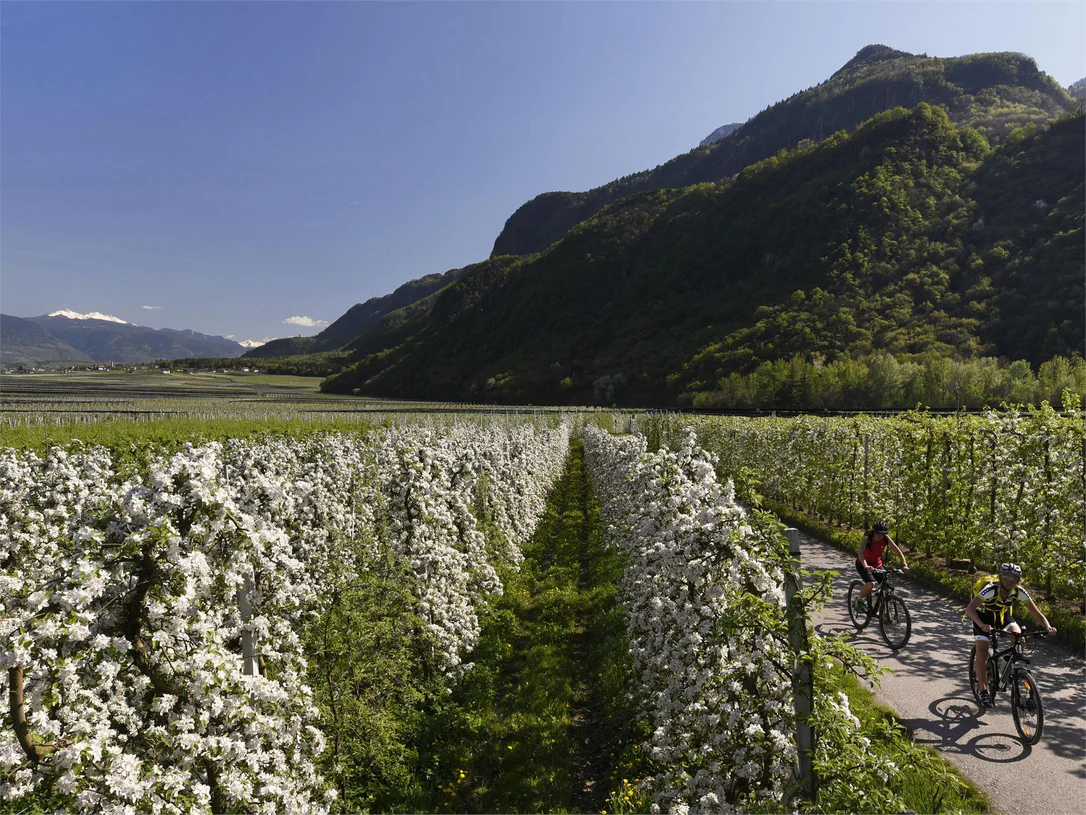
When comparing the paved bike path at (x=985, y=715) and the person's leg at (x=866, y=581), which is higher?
the person's leg at (x=866, y=581)

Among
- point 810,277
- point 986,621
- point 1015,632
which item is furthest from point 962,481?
point 810,277

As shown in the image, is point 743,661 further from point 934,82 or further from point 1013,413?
point 934,82

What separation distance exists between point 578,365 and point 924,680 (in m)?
131

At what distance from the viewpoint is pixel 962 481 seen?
14117mm

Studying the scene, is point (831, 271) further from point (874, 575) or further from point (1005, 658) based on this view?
point (1005, 658)

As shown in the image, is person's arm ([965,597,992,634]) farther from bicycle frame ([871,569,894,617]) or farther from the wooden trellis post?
the wooden trellis post

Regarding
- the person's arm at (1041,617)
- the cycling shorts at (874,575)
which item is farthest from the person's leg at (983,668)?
the cycling shorts at (874,575)

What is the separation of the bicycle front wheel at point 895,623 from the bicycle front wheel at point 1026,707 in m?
2.61

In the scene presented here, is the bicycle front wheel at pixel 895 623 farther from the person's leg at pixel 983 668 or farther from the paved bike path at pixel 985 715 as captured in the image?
the person's leg at pixel 983 668

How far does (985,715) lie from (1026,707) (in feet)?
3.16

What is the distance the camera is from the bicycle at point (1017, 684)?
6.69 meters

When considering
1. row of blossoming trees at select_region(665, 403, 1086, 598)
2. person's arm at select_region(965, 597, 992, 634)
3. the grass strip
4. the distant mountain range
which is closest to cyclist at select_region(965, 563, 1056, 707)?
person's arm at select_region(965, 597, 992, 634)

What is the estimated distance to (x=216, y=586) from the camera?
436cm

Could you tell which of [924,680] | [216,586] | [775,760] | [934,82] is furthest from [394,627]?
[934,82]
